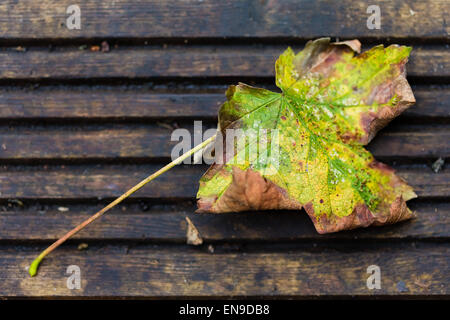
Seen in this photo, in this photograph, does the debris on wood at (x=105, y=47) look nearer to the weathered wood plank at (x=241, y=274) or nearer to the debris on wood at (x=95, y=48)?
the debris on wood at (x=95, y=48)

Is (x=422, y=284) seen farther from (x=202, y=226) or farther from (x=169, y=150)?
(x=169, y=150)

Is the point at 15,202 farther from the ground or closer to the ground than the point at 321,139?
closer to the ground

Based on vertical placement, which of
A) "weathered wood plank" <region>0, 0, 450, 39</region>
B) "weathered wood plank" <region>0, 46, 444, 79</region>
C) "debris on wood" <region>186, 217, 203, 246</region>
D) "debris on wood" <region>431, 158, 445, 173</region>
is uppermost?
"weathered wood plank" <region>0, 0, 450, 39</region>

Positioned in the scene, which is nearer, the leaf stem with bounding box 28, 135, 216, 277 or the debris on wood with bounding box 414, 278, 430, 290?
the leaf stem with bounding box 28, 135, 216, 277

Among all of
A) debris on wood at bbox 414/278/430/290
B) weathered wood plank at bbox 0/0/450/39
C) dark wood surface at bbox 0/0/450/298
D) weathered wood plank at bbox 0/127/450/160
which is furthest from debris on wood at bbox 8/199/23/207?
debris on wood at bbox 414/278/430/290

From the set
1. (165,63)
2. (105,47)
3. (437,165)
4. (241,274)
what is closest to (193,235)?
(241,274)

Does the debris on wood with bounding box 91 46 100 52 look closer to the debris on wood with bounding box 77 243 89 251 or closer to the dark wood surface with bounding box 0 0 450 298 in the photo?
the dark wood surface with bounding box 0 0 450 298

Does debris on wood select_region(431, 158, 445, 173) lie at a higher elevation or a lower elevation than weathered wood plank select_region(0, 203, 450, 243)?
higher
